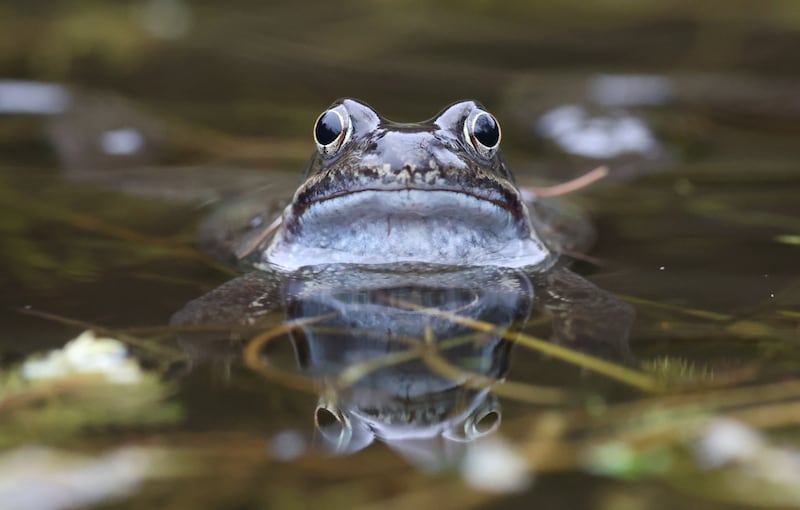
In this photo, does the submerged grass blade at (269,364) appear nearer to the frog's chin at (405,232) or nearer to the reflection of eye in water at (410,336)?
the reflection of eye in water at (410,336)

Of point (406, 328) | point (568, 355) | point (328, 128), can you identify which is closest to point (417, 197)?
point (328, 128)

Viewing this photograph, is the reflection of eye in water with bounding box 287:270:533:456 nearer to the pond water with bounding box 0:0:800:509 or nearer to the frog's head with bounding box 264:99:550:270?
the pond water with bounding box 0:0:800:509

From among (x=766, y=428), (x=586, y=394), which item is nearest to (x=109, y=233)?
(x=586, y=394)

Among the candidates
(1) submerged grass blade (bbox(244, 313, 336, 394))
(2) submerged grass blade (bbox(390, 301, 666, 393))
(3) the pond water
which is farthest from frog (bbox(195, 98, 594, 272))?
(1) submerged grass blade (bbox(244, 313, 336, 394))

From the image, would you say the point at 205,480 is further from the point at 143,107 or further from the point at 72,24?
the point at 72,24

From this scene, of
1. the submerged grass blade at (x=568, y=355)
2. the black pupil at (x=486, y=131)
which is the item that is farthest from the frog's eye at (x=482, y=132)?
the submerged grass blade at (x=568, y=355)

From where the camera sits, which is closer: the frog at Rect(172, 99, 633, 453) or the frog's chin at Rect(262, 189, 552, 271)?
the frog at Rect(172, 99, 633, 453)

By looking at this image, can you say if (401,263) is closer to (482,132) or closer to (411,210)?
(411,210)
